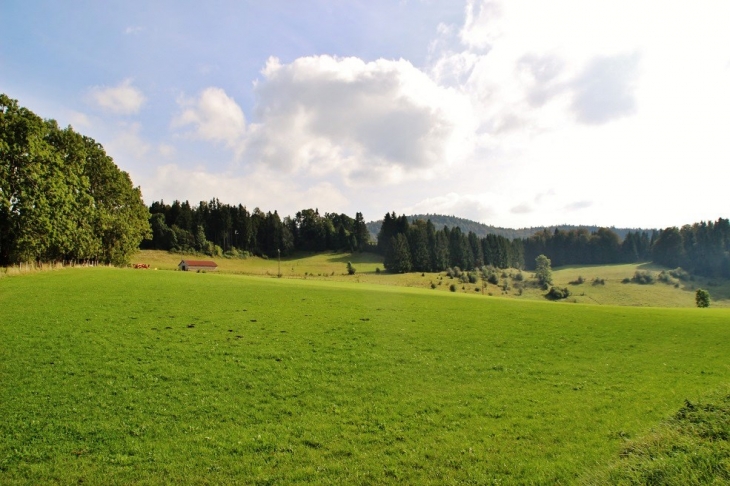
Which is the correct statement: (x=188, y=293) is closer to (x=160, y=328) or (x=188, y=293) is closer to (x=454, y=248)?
(x=160, y=328)

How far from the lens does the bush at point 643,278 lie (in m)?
120

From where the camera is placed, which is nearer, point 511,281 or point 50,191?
point 50,191

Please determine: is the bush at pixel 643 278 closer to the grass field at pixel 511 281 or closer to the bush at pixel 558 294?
the grass field at pixel 511 281

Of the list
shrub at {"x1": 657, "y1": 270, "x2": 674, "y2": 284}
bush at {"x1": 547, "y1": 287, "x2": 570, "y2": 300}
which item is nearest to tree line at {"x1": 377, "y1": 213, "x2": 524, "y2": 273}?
bush at {"x1": 547, "y1": 287, "x2": 570, "y2": 300}

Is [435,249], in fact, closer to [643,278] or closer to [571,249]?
[643,278]

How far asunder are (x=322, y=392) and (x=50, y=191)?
48.3 m

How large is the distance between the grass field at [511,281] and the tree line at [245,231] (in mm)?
10227

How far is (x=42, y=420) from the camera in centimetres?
1216

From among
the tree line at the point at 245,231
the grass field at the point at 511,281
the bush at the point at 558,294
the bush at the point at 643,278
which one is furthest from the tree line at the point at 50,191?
the bush at the point at 643,278

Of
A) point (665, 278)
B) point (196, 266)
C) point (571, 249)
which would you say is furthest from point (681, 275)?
point (196, 266)

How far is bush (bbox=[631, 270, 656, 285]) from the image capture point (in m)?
120

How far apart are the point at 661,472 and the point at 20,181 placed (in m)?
57.4

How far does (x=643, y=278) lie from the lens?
12219 centimetres

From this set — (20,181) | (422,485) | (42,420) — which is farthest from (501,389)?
(20,181)
